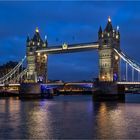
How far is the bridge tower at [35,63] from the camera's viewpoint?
81125mm

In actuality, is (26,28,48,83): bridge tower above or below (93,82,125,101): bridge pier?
above

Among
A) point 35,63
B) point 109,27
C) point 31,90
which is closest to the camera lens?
point 109,27

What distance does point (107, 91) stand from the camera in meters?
65.6

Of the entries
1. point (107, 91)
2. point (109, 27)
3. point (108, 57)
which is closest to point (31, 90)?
point (108, 57)

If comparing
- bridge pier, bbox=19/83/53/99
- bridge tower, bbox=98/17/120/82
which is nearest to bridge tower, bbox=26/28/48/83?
bridge pier, bbox=19/83/53/99

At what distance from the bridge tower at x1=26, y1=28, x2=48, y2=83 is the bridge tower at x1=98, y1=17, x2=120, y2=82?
1402 centimetres

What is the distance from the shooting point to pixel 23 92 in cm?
7725

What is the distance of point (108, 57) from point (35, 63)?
53.7ft

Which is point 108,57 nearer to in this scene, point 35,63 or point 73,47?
point 73,47

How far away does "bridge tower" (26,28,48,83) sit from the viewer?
266 feet

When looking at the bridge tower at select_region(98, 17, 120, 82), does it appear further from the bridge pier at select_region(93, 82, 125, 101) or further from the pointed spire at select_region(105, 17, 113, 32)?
the bridge pier at select_region(93, 82, 125, 101)

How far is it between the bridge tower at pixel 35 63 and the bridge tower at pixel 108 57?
46.0 feet

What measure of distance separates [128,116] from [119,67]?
34.9 metres

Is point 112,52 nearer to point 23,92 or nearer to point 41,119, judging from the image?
point 23,92
